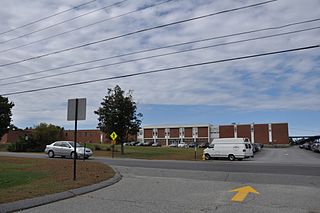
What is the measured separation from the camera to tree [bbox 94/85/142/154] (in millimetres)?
42594

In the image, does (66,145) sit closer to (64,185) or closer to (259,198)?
(64,185)

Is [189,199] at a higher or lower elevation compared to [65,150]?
lower

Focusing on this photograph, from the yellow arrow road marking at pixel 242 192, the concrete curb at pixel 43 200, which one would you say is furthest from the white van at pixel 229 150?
the concrete curb at pixel 43 200

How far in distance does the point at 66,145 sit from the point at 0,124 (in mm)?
44242

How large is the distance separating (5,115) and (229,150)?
52314 mm

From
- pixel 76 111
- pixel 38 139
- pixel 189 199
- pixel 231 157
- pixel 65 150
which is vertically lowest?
pixel 189 199

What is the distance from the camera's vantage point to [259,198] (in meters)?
9.97

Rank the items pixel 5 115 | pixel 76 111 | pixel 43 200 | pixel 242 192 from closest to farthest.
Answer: pixel 43 200 → pixel 242 192 → pixel 76 111 → pixel 5 115

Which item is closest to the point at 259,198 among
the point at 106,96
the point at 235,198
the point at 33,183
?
the point at 235,198

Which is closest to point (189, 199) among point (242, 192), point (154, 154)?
point (242, 192)

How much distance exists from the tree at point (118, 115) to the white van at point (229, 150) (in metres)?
10.7

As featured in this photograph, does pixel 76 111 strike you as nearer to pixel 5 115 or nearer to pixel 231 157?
pixel 231 157

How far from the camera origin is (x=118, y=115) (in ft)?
140

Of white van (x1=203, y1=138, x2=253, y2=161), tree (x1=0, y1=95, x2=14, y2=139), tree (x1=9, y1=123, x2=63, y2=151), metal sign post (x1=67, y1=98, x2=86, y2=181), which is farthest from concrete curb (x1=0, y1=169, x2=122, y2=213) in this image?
tree (x1=0, y1=95, x2=14, y2=139)
